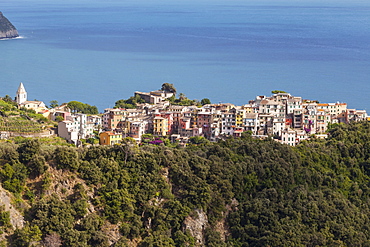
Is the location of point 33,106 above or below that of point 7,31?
below

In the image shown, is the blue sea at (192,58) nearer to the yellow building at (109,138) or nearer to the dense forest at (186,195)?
the yellow building at (109,138)

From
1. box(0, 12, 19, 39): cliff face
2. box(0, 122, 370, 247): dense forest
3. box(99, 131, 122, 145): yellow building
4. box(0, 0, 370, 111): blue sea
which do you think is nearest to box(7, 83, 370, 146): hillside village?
box(99, 131, 122, 145): yellow building

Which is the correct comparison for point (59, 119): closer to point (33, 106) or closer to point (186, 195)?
point (33, 106)

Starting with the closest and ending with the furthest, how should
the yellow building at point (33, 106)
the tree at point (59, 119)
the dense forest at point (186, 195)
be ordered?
the dense forest at point (186, 195) → the tree at point (59, 119) → the yellow building at point (33, 106)

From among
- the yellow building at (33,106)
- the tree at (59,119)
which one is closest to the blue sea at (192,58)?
the yellow building at (33,106)

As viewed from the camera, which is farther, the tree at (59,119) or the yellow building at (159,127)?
the yellow building at (159,127)

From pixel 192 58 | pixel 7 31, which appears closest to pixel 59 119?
pixel 192 58

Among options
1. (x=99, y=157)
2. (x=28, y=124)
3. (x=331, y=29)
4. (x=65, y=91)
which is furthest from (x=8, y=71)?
(x=331, y=29)

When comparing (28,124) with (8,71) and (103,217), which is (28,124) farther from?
(8,71)
